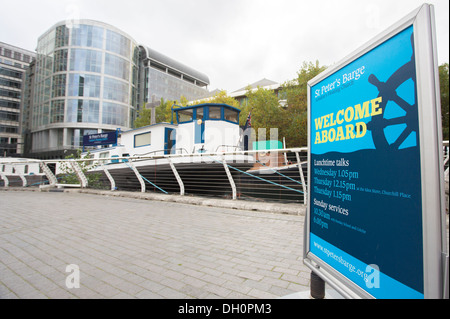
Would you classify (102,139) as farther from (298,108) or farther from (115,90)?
(115,90)

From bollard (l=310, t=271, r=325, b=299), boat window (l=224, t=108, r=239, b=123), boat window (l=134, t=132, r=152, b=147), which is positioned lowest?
bollard (l=310, t=271, r=325, b=299)

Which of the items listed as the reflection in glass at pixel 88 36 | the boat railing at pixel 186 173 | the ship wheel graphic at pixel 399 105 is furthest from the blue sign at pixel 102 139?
the reflection in glass at pixel 88 36

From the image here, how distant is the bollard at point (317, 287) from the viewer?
1705 mm

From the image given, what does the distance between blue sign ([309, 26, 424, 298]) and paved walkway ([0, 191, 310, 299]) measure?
0.94 meters

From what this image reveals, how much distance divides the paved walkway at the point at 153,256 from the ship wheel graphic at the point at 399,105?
4.94 feet

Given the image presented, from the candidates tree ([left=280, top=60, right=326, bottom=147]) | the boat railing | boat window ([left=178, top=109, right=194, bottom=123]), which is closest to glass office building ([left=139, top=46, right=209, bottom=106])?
tree ([left=280, top=60, right=326, bottom=147])

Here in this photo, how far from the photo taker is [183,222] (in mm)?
4773

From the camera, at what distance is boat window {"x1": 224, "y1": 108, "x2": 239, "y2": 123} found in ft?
36.6

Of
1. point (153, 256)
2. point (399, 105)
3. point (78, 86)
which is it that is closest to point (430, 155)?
point (399, 105)

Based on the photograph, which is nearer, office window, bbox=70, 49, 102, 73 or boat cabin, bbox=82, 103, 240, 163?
boat cabin, bbox=82, 103, 240, 163

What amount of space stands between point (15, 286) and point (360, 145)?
9.89 ft

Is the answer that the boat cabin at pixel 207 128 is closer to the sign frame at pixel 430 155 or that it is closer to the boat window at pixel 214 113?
the boat window at pixel 214 113

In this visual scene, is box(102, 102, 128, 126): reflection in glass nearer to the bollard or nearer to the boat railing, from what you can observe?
the boat railing
